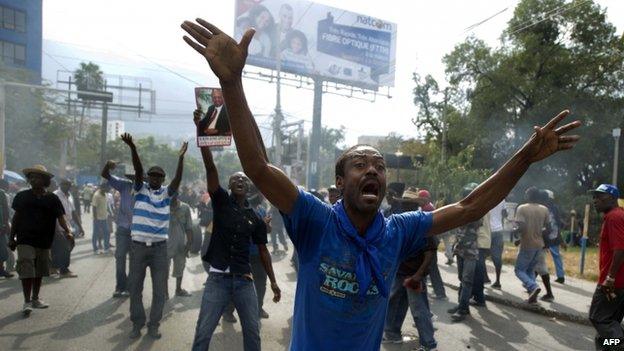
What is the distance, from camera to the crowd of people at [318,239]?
210cm

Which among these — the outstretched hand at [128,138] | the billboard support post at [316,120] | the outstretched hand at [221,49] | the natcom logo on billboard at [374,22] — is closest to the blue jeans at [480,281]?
the outstretched hand at [128,138]

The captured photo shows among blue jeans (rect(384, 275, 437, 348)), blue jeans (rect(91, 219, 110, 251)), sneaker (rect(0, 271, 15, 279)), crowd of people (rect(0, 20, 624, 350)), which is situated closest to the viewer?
crowd of people (rect(0, 20, 624, 350))

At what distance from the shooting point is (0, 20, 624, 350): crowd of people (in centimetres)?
210

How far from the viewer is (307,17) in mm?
33156

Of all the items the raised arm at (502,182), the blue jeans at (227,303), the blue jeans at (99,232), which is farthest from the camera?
the blue jeans at (99,232)

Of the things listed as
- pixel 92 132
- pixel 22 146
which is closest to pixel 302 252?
pixel 22 146

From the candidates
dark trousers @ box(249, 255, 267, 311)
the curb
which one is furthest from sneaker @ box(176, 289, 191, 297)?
the curb

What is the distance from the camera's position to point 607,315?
4891 mm

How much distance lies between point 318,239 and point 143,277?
435 centimetres

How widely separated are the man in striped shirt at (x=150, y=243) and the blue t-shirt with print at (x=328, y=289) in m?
3.94

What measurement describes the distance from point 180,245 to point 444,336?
4.03 meters

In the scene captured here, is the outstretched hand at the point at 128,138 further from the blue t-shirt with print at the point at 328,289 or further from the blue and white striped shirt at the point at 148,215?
the blue t-shirt with print at the point at 328,289

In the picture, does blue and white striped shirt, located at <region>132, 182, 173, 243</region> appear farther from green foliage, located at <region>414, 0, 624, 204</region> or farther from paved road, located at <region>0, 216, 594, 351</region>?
green foliage, located at <region>414, 0, 624, 204</region>

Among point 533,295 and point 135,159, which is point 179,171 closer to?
point 135,159
